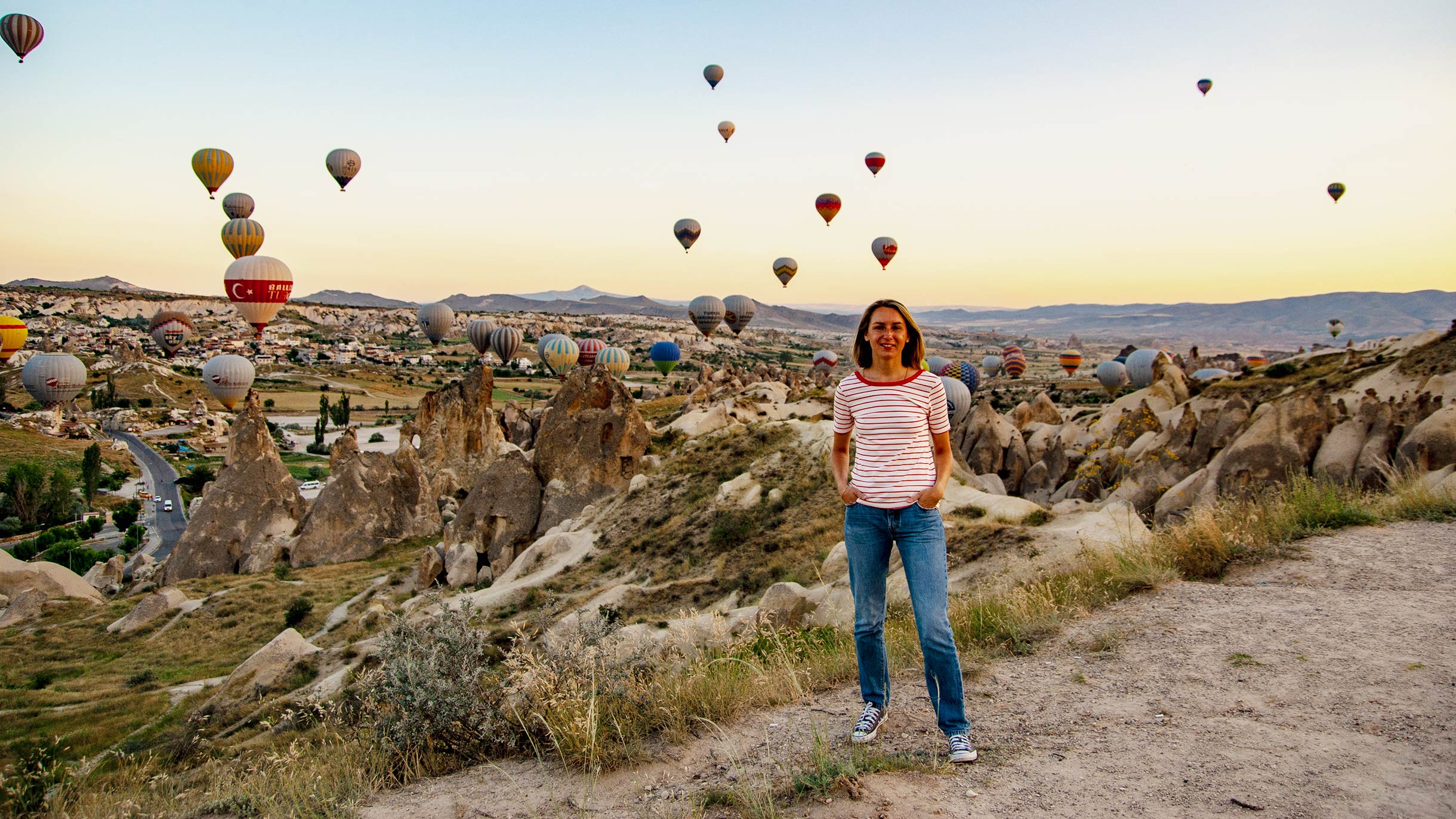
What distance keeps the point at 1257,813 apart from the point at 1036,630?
2271 mm

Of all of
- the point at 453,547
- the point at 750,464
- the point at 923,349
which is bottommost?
the point at 453,547

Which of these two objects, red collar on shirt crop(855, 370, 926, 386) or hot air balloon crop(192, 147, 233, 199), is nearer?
red collar on shirt crop(855, 370, 926, 386)

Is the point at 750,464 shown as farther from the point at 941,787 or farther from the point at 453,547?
the point at 941,787

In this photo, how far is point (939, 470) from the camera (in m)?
4.08

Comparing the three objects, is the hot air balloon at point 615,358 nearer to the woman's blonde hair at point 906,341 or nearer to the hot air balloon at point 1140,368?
the hot air balloon at point 1140,368

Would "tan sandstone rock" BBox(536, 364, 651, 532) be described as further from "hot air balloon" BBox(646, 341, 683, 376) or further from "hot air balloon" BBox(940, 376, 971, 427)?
"hot air balloon" BBox(646, 341, 683, 376)

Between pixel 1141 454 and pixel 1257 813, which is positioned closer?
pixel 1257 813

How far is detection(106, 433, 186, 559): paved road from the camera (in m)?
44.2

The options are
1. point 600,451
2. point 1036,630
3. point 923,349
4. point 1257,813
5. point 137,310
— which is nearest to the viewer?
point 1257,813

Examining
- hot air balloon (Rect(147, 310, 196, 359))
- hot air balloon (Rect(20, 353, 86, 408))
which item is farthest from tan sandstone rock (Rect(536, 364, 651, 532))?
hot air balloon (Rect(147, 310, 196, 359))

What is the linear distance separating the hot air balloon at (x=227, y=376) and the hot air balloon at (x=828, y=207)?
114ft

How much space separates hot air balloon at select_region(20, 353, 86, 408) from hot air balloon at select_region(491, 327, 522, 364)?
3380 cm

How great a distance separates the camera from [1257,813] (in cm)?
319

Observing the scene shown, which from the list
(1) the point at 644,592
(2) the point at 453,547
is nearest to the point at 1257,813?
(1) the point at 644,592
